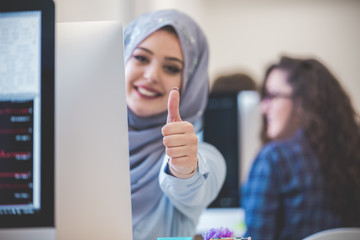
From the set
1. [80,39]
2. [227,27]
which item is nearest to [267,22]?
[227,27]

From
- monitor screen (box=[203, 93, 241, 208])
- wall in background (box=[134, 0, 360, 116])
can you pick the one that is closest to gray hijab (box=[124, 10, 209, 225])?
monitor screen (box=[203, 93, 241, 208])

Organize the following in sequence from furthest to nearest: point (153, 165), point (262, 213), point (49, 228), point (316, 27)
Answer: point (316, 27), point (262, 213), point (153, 165), point (49, 228)

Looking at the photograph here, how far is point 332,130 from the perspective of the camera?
1971 millimetres

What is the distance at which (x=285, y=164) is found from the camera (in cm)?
186

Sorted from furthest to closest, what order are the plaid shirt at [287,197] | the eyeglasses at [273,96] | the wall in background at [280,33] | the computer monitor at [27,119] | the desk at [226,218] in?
1. the wall in background at [280,33]
2. the eyeglasses at [273,96]
3. the desk at [226,218]
4. the plaid shirt at [287,197]
5. the computer monitor at [27,119]

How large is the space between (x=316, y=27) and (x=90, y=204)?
2899 mm

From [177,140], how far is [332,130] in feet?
5.09

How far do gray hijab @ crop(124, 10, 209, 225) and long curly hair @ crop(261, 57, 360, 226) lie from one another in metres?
1.11

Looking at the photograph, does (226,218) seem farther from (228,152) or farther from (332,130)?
(332,130)

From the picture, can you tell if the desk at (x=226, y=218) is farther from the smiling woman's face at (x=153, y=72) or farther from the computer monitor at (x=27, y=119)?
the computer monitor at (x=27, y=119)

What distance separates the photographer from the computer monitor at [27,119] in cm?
48

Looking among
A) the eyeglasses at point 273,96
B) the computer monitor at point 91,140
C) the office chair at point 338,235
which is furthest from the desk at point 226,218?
the computer monitor at point 91,140

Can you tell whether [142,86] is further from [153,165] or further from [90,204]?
[90,204]

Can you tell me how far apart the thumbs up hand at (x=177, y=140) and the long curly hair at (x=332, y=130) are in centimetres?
141
